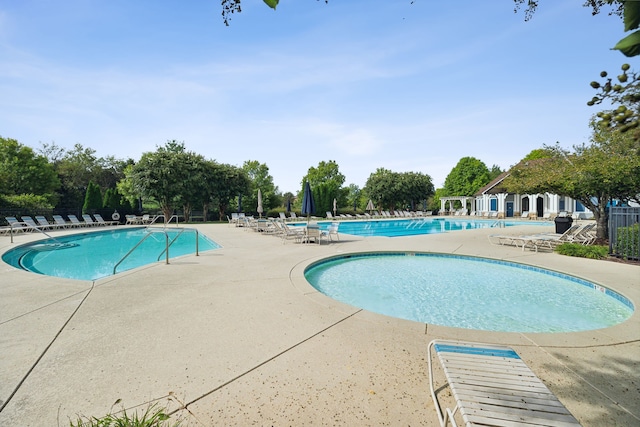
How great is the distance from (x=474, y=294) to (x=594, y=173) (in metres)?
7.59

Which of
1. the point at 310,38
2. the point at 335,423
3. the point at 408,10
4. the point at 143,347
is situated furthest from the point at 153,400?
the point at 310,38

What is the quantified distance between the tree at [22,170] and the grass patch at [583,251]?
120 ft

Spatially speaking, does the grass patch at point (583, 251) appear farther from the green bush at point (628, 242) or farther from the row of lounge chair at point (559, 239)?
the row of lounge chair at point (559, 239)

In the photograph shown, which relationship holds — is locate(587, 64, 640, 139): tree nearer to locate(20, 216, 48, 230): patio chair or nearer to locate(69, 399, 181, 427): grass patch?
locate(69, 399, 181, 427): grass patch

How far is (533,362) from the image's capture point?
297 cm

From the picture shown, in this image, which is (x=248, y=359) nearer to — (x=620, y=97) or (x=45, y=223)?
(x=620, y=97)

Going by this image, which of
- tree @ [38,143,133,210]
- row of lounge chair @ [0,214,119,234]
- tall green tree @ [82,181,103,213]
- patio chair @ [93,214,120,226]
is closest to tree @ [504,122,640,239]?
row of lounge chair @ [0,214,119,234]

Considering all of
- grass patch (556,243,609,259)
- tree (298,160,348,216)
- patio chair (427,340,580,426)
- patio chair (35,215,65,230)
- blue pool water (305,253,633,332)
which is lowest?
blue pool water (305,253,633,332)

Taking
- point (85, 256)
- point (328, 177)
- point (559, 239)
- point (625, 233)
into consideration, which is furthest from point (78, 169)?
point (625, 233)

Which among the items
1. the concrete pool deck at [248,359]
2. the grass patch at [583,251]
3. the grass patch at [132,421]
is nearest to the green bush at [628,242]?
the grass patch at [583,251]

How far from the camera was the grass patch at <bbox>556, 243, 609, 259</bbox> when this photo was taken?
870cm

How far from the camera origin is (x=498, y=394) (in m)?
1.88

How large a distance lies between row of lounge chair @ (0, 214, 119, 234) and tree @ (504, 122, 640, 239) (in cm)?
2336

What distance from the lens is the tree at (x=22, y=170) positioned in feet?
92.7
